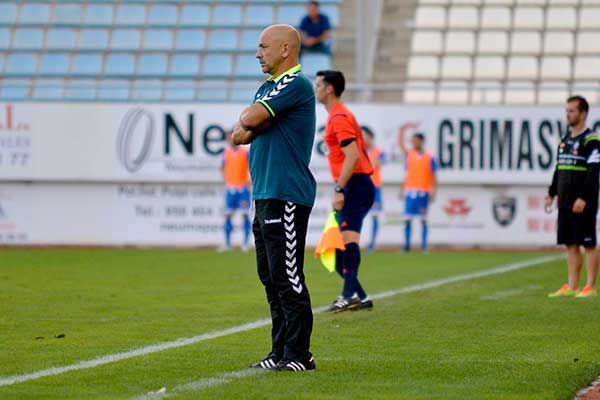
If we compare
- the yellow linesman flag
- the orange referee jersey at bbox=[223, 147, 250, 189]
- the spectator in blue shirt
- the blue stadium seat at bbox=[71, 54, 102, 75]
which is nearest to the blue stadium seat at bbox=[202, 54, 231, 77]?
the spectator in blue shirt

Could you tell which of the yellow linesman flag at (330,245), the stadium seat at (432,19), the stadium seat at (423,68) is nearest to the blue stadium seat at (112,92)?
the stadium seat at (423,68)

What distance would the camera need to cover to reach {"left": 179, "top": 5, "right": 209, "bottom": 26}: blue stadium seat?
2984 cm

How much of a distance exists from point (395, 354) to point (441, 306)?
3.69 m

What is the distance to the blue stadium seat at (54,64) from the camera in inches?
1133

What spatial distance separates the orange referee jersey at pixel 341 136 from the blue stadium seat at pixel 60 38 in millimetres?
19194

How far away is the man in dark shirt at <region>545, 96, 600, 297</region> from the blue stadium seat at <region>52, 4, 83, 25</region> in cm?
1947

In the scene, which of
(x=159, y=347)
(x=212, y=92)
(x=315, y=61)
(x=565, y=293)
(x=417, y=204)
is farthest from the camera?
(x=315, y=61)

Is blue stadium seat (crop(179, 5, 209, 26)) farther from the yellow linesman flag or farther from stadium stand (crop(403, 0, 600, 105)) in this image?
the yellow linesman flag

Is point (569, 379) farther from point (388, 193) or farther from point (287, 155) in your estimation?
point (388, 193)

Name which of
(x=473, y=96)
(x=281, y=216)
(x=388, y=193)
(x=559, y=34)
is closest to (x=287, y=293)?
(x=281, y=216)

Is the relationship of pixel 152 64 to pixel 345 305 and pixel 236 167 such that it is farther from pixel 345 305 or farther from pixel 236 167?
pixel 345 305

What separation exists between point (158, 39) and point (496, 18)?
7776 mm

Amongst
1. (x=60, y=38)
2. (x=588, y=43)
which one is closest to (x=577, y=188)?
(x=588, y=43)

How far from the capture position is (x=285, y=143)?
734 cm
